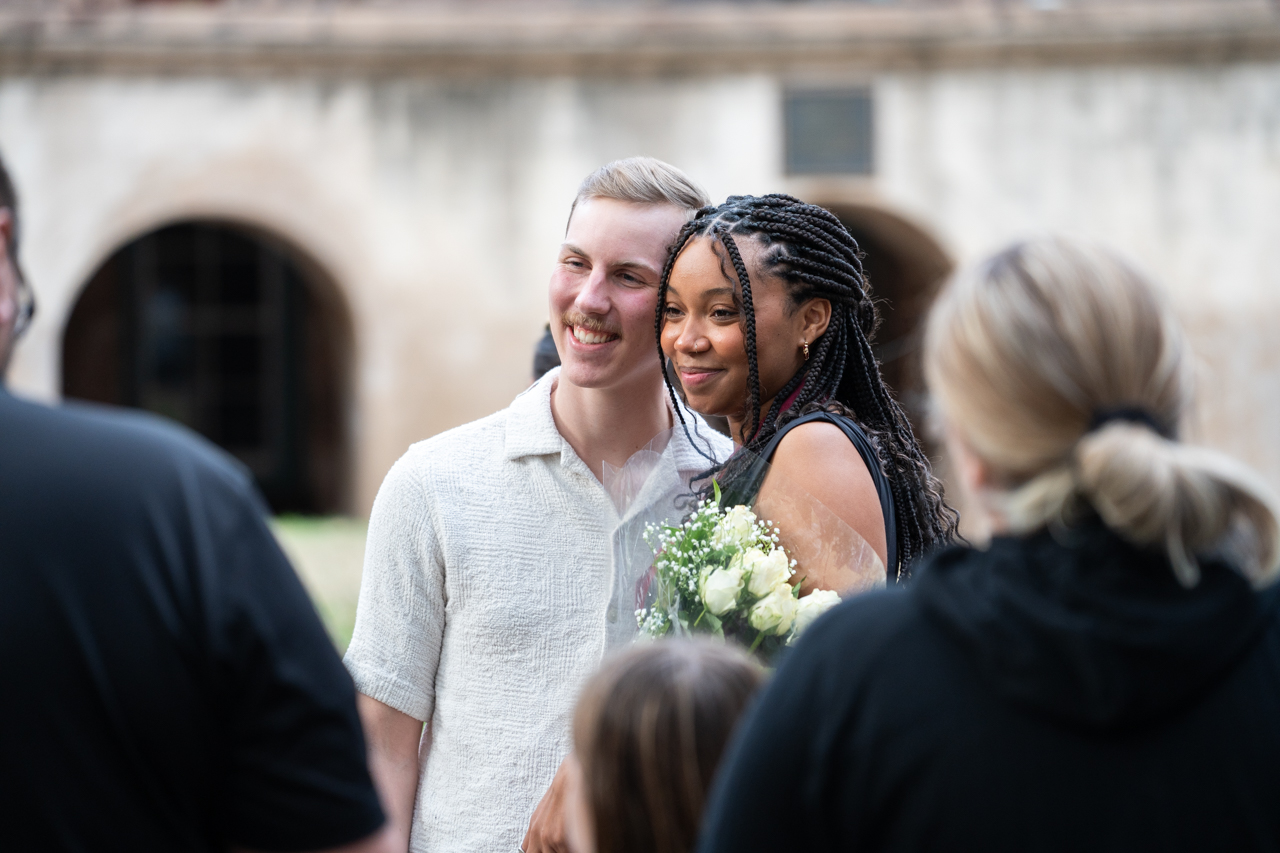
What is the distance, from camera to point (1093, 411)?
4.23 ft

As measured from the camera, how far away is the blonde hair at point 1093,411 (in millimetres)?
1250

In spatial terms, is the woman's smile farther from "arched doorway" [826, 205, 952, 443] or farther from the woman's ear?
"arched doorway" [826, 205, 952, 443]

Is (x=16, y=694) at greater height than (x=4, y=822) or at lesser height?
greater

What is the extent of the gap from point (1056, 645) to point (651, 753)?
47cm

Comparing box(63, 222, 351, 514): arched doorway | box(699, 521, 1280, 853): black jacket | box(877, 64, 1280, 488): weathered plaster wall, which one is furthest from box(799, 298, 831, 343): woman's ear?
box(63, 222, 351, 514): arched doorway

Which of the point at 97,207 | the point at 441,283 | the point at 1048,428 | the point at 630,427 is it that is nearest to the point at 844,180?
the point at 441,283

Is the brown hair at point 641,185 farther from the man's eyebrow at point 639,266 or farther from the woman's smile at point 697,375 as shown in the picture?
the woman's smile at point 697,375

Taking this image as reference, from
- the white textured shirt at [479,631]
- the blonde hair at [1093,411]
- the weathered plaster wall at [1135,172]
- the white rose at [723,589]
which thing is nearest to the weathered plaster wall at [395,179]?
the weathered plaster wall at [1135,172]

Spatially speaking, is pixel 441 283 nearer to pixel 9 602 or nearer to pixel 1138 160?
pixel 1138 160

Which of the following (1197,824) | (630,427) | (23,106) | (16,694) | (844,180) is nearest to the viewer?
(1197,824)

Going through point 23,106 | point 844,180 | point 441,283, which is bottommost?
point 441,283

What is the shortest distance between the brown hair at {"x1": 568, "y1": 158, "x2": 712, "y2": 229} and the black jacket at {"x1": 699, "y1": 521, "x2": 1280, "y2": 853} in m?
1.39

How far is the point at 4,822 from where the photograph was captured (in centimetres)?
136

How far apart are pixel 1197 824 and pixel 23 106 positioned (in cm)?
1002
